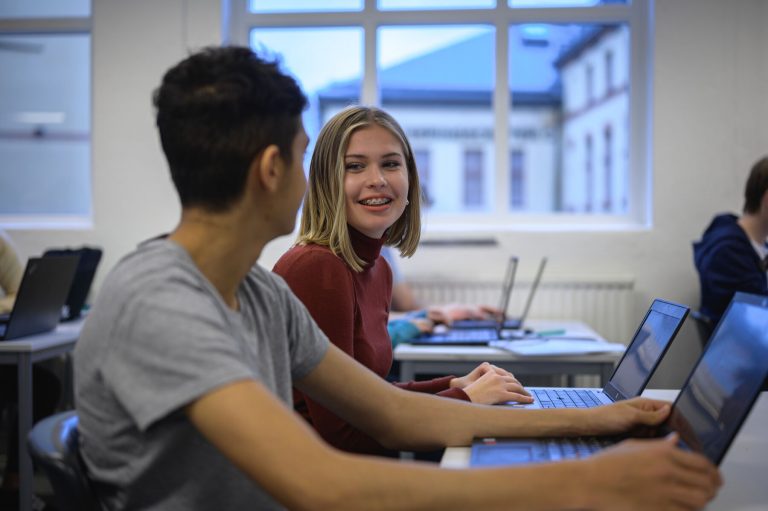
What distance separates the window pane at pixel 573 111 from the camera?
4.88 metres

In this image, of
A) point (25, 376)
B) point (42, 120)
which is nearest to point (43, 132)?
point (42, 120)

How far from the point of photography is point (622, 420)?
4.21 feet

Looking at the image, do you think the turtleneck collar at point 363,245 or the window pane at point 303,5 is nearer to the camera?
the turtleneck collar at point 363,245

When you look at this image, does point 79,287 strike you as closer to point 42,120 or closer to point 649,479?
point 42,120

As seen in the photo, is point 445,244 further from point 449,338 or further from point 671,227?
point 449,338

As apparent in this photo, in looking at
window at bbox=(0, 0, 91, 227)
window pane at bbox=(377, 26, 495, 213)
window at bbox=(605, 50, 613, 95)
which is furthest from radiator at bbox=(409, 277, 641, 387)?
window at bbox=(0, 0, 91, 227)

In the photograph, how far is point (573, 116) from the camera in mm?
4973

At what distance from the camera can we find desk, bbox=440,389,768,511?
1.04 meters

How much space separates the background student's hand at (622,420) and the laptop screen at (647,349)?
0.46ft

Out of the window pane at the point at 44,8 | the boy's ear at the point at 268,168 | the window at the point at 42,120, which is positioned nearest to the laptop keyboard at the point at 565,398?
the boy's ear at the point at 268,168

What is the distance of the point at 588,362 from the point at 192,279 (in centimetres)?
198

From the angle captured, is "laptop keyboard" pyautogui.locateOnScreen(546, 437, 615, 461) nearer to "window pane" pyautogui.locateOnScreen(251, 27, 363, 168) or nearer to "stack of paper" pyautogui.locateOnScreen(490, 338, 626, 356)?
"stack of paper" pyautogui.locateOnScreen(490, 338, 626, 356)

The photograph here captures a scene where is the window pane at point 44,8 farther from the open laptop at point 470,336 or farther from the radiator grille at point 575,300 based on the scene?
the open laptop at point 470,336

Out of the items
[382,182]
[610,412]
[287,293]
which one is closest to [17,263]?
[382,182]
